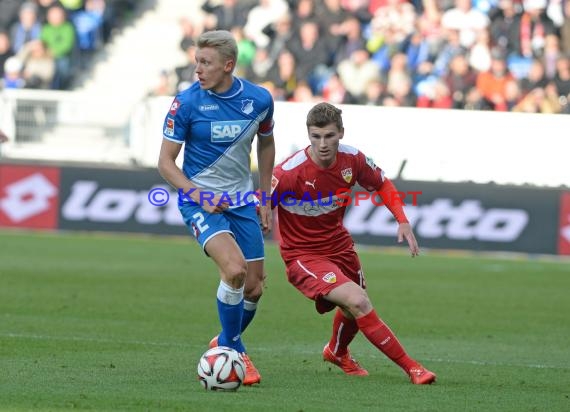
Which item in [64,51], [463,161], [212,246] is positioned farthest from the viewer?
[64,51]

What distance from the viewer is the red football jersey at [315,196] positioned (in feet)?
29.7

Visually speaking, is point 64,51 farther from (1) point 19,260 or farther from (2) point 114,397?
(2) point 114,397

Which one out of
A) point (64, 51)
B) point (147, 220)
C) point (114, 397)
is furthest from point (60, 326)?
point (64, 51)

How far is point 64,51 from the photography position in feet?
89.1

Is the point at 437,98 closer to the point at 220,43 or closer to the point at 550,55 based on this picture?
the point at 550,55

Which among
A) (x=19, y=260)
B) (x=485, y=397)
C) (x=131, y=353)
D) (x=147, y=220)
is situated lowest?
(x=147, y=220)

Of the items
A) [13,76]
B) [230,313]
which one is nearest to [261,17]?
[13,76]

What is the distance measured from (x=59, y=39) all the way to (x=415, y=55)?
25.3 feet

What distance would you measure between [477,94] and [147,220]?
5.97 m

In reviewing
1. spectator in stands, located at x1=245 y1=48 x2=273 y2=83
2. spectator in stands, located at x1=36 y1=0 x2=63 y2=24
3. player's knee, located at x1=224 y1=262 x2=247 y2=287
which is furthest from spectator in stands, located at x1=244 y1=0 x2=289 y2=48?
player's knee, located at x1=224 y1=262 x2=247 y2=287

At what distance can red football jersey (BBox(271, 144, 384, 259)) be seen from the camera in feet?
29.7

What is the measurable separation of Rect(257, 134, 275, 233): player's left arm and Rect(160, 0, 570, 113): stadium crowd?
44.3 ft

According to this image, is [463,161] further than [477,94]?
No

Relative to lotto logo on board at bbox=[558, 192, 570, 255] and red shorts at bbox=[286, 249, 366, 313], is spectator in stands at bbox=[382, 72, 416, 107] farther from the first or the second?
red shorts at bbox=[286, 249, 366, 313]
